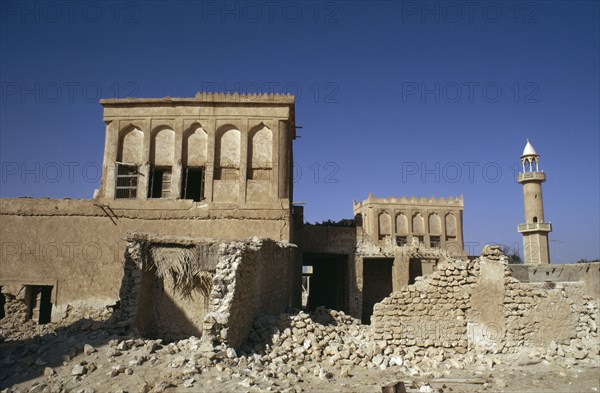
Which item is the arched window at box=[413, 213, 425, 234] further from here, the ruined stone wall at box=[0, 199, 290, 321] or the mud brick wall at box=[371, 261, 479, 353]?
the mud brick wall at box=[371, 261, 479, 353]

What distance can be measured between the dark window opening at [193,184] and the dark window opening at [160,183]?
61 cm

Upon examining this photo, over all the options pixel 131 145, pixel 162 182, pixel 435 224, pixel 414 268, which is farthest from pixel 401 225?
pixel 131 145

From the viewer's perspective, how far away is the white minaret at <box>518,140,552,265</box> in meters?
33.3

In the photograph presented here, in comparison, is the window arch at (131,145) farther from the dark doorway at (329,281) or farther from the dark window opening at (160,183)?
the dark doorway at (329,281)

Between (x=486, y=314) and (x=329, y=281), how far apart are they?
11.0 meters

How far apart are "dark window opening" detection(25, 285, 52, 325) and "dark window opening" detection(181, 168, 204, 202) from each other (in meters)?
5.62

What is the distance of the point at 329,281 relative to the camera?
21656 mm

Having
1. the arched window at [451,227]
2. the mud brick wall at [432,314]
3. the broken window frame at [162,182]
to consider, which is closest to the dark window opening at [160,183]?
the broken window frame at [162,182]

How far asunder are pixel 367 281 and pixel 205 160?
366 inches

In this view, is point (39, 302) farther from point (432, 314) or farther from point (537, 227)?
point (537, 227)

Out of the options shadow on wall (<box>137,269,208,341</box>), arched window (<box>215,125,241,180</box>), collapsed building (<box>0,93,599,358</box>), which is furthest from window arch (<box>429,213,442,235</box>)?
shadow on wall (<box>137,269,208,341</box>)

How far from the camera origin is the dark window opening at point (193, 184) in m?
17.2

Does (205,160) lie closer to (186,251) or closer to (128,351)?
(186,251)

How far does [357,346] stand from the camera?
36.7 feet
